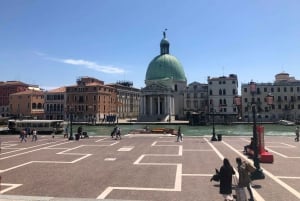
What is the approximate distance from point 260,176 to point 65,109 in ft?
377

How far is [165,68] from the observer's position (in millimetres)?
137750

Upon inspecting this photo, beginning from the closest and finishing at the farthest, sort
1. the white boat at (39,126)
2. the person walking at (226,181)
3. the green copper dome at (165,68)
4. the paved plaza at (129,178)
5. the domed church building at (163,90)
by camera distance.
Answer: the person walking at (226,181) → the paved plaza at (129,178) → the white boat at (39,126) → the domed church building at (163,90) → the green copper dome at (165,68)

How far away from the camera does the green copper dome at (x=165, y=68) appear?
138 m

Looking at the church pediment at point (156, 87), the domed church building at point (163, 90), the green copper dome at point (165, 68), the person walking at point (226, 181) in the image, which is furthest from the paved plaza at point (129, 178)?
the green copper dome at point (165, 68)

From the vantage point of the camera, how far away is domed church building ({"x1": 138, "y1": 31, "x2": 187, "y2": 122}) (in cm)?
13300

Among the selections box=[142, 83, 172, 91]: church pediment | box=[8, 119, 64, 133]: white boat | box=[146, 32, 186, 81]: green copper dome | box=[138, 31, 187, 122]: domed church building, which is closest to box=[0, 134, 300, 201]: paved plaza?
box=[8, 119, 64, 133]: white boat

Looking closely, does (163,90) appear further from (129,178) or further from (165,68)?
(129,178)

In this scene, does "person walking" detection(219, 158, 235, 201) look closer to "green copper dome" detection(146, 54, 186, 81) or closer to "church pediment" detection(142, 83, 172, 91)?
"church pediment" detection(142, 83, 172, 91)

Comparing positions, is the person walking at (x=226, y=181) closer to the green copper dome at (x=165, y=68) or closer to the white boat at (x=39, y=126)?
the white boat at (x=39, y=126)

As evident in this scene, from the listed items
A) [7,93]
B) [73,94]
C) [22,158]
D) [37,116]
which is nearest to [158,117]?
[73,94]

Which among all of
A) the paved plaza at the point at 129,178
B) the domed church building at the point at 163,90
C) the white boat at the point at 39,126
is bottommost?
the paved plaza at the point at 129,178

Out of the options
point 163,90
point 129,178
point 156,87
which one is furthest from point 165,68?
point 129,178

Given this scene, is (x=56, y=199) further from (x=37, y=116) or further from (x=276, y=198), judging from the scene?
(x=37, y=116)

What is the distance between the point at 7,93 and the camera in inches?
5994
